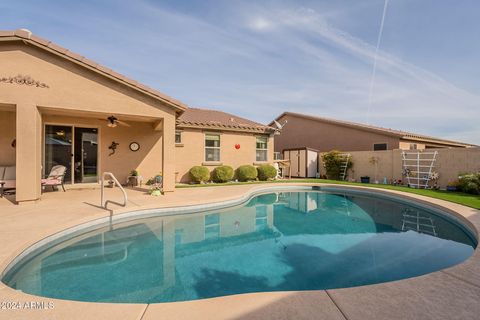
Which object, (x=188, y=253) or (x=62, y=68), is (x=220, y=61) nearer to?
(x=62, y=68)

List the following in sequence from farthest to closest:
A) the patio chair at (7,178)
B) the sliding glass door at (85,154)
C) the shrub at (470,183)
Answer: the sliding glass door at (85,154) < the shrub at (470,183) < the patio chair at (7,178)

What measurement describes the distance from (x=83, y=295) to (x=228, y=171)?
1122 centimetres

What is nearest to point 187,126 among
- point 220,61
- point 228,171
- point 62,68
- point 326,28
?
point 228,171

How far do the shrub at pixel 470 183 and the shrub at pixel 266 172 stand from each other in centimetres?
1006

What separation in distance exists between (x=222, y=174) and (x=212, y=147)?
1.96 meters

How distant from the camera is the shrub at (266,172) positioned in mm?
16034

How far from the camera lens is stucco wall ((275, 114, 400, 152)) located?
19.1 meters

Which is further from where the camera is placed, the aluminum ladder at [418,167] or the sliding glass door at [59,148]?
the aluminum ladder at [418,167]

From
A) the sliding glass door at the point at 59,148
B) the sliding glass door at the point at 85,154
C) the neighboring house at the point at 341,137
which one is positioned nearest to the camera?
the sliding glass door at the point at 59,148

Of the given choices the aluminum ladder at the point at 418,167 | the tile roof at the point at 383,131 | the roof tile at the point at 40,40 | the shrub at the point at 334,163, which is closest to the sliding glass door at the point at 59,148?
the roof tile at the point at 40,40

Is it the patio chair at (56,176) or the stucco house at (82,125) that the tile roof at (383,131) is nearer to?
the stucco house at (82,125)

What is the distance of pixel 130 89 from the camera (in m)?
8.92

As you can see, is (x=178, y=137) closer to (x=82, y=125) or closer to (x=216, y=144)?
(x=216, y=144)

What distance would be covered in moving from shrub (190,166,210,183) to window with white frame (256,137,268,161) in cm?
465
